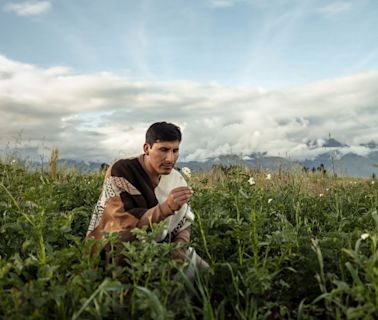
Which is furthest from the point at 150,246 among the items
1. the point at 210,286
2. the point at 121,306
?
the point at 210,286

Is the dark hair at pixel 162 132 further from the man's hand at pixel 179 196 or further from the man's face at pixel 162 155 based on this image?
the man's hand at pixel 179 196

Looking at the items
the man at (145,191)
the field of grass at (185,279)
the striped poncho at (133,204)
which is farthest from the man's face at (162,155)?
the field of grass at (185,279)

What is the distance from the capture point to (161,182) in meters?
3.95

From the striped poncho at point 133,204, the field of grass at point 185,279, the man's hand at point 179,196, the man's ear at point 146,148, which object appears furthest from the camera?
the man's ear at point 146,148

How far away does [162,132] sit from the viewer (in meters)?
3.69

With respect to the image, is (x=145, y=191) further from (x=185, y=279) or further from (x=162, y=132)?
(x=185, y=279)

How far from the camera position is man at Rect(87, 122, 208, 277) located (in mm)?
3586

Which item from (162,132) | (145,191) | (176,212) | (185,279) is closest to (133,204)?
(145,191)

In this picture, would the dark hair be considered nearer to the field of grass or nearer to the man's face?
the man's face

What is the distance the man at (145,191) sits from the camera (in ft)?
11.8

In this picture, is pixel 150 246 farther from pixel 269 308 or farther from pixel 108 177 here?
pixel 108 177

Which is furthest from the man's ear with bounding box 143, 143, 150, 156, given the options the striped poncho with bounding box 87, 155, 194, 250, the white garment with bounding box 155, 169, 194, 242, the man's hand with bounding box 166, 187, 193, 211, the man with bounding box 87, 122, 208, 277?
the man's hand with bounding box 166, 187, 193, 211

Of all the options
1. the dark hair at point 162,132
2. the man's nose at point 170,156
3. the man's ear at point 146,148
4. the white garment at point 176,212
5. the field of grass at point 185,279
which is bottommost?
the field of grass at point 185,279

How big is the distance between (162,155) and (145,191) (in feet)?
0.99
